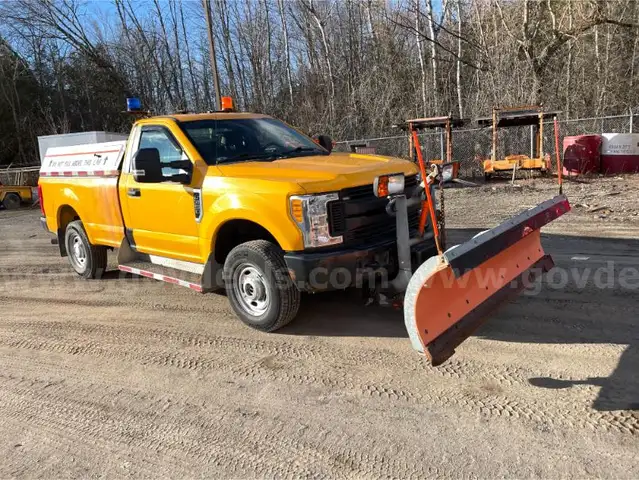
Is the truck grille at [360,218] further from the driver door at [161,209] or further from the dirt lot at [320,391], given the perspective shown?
the driver door at [161,209]

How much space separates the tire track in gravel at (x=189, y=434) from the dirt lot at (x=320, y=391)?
0.01 meters

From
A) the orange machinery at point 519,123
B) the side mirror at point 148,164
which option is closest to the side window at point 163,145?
the side mirror at point 148,164

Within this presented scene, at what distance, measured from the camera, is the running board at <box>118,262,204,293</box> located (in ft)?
17.3

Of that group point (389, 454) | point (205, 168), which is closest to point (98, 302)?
point (205, 168)

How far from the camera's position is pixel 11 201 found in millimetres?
20094

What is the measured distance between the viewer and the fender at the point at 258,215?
4320 mm

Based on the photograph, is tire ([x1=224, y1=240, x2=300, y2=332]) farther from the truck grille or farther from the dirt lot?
the truck grille

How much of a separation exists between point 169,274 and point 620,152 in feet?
51.2

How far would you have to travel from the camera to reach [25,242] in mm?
11438

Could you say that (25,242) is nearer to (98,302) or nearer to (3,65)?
(98,302)

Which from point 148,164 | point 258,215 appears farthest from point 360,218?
point 148,164

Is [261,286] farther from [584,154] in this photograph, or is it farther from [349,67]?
[349,67]

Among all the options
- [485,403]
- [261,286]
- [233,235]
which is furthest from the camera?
[233,235]

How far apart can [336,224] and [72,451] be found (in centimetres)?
253
